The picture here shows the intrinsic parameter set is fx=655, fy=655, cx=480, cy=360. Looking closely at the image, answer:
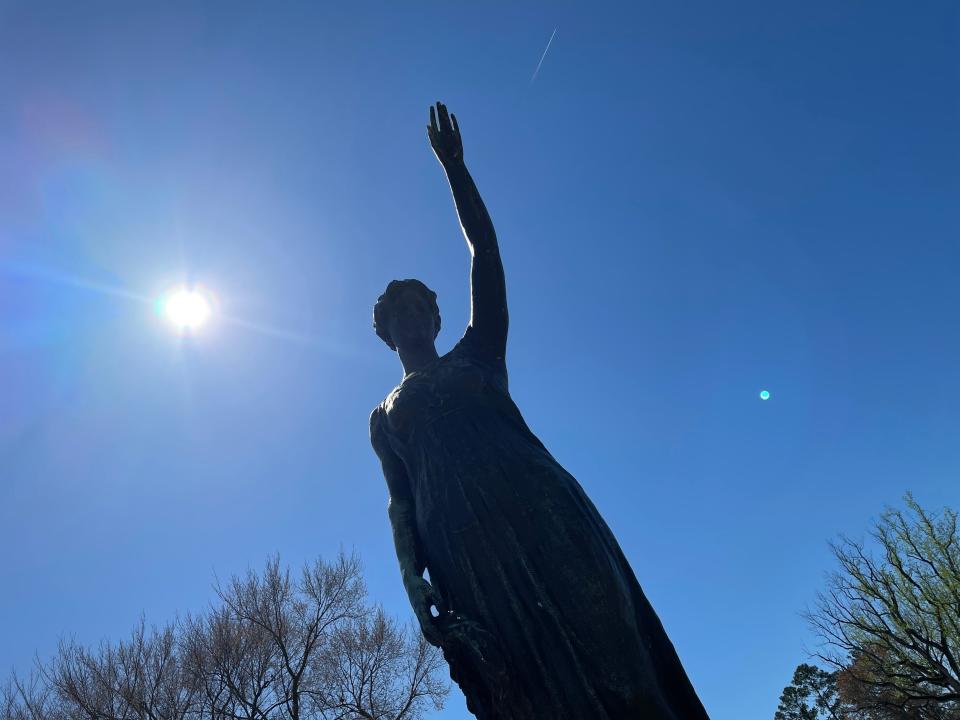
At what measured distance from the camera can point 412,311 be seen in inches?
→ 163

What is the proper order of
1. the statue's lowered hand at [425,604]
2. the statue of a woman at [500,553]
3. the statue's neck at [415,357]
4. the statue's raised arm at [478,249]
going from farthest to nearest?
the statue's neck at [415,357] → the statue's raised arm at [478,249] → the statue's lowered hand at [425,604] → the statue of a woman at [500,553]

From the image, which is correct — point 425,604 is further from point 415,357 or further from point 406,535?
point 415,357

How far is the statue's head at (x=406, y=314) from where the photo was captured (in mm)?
4113

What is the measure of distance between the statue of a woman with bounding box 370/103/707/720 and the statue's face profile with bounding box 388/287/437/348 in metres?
0.54

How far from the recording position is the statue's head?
13.5 feet

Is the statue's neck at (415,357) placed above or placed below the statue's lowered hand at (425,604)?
above

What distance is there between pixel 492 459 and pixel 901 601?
67.9 ft

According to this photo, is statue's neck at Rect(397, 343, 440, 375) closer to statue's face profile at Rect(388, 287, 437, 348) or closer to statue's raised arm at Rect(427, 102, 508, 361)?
statue's face profile at Rect(388, 287, 437, 348)

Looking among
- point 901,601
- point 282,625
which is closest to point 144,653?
point 282,625

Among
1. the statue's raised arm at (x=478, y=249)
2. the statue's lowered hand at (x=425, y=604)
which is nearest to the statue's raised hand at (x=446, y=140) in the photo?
the statue's raised arm at (x=478, y=249)

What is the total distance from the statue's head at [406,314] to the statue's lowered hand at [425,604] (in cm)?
166

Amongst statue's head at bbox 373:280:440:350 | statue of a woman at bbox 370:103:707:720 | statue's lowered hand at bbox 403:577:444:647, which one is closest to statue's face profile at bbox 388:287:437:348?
statue's head at bbox 373:280:440:350

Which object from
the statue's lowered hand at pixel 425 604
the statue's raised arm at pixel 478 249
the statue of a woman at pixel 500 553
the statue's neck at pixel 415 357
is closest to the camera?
the statue of a woman at pixel 500 553

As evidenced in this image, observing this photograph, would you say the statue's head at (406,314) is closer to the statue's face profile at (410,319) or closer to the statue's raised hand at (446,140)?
the statue's face profile at (410,319)
